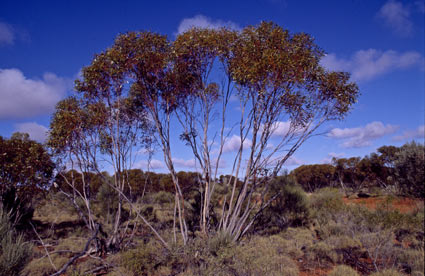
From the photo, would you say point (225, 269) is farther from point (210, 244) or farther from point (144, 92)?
point (144, 92)

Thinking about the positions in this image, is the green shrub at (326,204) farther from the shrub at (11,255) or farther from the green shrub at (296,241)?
the shrub at (11,255)

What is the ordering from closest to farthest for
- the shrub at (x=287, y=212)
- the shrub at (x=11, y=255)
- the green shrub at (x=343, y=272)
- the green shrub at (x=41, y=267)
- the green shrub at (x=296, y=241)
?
1. the shrub at (x=11, y=255)
2. the green shrub at (x=343, y=272)
3. the green shrub at (x=41, y=267)
4. the green shrub at (x=296, y=241)
5. the shrub at (x=287, y=212)

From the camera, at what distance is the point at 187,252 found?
684 cm

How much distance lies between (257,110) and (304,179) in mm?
36195

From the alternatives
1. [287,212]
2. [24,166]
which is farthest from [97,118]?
[287,212]

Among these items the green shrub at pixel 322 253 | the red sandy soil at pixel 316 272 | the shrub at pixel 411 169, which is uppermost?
the shrub at pixel 411 169

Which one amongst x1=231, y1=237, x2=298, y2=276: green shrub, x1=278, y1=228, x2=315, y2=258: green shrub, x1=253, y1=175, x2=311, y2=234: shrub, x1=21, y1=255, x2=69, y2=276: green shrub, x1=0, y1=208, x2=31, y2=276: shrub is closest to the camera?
x1=0, y1=208, x2=31, y2=276: shrub

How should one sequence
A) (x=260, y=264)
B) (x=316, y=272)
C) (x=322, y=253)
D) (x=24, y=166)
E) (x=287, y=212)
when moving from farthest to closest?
(x=287, y=212)
(x=24, y=166)
(x=322, y=253)
(x=316, y=272)
(x=260, y=264)

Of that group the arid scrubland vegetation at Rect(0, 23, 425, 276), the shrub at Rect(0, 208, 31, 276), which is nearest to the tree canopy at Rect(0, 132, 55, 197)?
the arid scrubland vegetation at Rect(0, 23, 425, 276)

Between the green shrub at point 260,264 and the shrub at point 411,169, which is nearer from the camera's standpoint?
the green shrub at point 260,264

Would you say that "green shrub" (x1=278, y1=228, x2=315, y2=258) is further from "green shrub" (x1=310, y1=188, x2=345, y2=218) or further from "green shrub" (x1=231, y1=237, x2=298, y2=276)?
"green shrub" (x1=310, y1=188, x2=345, y2=218)

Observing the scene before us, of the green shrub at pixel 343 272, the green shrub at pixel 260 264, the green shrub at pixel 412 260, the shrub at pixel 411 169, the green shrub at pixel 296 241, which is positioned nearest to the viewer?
the green shrub at pixel 260 264

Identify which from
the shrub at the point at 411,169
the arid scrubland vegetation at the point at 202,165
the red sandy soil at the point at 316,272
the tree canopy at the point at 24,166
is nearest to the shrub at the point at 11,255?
the arid scrubland vegetation at the point at 202,165

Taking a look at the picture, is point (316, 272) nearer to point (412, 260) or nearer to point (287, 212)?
point (412, 260)
